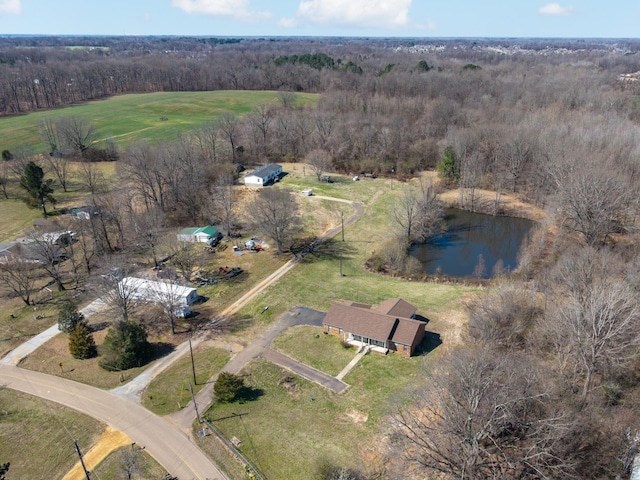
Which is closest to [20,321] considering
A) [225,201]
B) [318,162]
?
[225,201]

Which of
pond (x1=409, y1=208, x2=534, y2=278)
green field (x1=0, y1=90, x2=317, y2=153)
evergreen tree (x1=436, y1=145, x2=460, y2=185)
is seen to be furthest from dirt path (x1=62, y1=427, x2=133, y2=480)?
green field (x1=0, y1=90, x2=317, y2=153)

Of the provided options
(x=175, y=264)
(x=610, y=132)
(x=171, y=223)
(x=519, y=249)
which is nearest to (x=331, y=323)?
(x=175, y=264)

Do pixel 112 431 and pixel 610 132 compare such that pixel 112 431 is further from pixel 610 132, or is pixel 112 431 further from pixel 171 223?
pixel 610 132

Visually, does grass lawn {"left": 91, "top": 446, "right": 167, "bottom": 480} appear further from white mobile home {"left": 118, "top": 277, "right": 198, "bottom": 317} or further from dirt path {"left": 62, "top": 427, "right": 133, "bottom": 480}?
Answer: white mobile home {"left": 118, "top": 277, "right": 198, "bottom": 317}

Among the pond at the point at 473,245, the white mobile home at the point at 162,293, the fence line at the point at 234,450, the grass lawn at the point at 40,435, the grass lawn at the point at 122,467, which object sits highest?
the white mobile home at the point at 162,293

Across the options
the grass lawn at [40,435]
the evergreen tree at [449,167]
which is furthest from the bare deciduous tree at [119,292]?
the evergreen tree at [449,167]

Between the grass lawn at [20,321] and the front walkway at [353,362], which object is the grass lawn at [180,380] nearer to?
the front walkway at [353,362]

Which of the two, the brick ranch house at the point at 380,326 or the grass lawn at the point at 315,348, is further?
the brick ranch house at the point at 380,326
